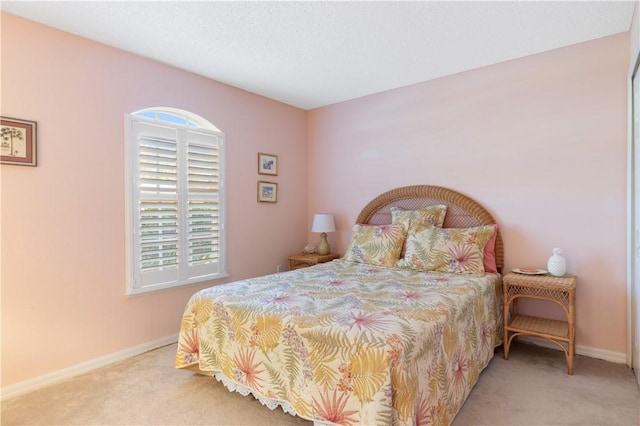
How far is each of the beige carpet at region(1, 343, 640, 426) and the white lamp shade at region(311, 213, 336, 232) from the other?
212cm

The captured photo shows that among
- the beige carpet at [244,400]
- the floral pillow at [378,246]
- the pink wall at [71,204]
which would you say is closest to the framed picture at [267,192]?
the pink wall at [71,204]

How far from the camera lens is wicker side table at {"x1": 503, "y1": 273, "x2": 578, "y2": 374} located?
99.8 inches

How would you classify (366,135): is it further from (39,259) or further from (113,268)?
(39,259)

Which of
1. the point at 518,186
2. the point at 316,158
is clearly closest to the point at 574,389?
the point at 518,186

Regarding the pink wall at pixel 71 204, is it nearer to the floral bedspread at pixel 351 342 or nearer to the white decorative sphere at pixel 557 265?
the floral bedspread at pixel 351 342

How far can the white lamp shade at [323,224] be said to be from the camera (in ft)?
13.8

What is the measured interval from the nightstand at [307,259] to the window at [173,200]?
0.89 m

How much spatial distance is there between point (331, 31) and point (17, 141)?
2362mm

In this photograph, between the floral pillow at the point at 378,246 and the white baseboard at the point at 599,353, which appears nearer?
the white baseboard at the point at 599,353

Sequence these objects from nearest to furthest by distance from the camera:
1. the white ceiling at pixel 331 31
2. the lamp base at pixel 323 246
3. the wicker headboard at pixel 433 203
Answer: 1. the white ceiling at pixel 331 31
2. the wicker headboard at pixel 433 203
3. the lamp base at pixel 323 246

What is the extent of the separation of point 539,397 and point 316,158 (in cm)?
344

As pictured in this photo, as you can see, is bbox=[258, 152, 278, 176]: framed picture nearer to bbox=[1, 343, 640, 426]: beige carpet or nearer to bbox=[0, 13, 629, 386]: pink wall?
bbox=[0, 13, 629, 386]: pink wall

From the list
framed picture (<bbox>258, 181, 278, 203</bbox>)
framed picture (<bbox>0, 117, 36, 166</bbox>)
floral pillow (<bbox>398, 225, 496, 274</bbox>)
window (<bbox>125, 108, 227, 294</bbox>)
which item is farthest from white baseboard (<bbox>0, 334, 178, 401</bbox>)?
floral pillow (<bbox>398, 225, 496, 274</bbox>)

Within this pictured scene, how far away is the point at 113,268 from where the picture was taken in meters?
2.91
